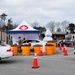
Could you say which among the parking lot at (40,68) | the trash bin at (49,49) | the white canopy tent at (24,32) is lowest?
the parking lot at (40,68)

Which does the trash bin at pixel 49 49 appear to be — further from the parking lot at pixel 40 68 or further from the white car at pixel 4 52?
the white car at pixel 4 52

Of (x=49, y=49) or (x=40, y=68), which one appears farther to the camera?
(x=49, y=49)

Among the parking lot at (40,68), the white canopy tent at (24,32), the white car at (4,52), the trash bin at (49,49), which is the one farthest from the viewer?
the white canopy tent at (24,32)

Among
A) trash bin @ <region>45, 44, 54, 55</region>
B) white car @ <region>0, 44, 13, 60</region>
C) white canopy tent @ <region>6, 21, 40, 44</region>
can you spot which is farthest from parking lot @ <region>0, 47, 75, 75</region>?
white canopy tent @ <region>6, 21, 40, 44</region>

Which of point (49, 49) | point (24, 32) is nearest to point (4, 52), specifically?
point (49, 49)

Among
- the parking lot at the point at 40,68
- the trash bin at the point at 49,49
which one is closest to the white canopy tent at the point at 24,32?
the trash bin at the point at 49,49

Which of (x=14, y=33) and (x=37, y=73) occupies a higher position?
(x=14, y=33)

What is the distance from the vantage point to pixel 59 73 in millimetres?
11758

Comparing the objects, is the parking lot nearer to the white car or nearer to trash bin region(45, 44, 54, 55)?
the white car

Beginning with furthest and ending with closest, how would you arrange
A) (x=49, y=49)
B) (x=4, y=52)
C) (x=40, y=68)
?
(x=49, y=49) < (x=4, y=52) < (x=40, y=68)

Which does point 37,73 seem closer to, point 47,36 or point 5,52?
point 5,52

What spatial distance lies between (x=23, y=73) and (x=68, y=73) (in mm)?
1985

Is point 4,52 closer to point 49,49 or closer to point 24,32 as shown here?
point 49,49

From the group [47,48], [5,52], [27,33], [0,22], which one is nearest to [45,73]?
[5,52]
